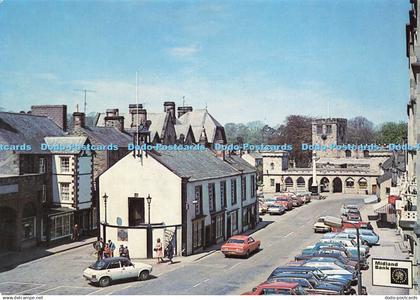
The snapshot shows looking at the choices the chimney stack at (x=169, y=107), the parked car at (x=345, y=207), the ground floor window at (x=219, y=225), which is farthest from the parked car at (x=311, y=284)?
the parked car at (x=345, y=207)

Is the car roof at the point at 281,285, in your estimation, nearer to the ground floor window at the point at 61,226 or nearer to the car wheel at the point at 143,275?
the car wheel at the point at 143,275

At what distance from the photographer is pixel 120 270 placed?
13.3 m

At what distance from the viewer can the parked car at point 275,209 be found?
2145 centimetres

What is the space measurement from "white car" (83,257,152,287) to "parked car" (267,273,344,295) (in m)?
3.38

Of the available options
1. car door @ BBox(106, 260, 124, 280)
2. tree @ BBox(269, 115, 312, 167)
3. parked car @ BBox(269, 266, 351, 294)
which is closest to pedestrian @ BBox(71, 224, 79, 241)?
car door @ BBox(106, 260, 124, 280)

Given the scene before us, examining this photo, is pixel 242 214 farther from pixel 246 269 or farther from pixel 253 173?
pixel 246 269

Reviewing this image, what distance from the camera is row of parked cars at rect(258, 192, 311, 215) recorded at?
70.8 ft

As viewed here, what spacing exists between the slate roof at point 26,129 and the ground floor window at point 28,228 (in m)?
2.32

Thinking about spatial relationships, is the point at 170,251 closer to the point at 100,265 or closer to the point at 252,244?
the point at 252,244

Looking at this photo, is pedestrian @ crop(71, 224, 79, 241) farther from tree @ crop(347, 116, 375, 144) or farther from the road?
tree @ crop(347, 116, 375, 144)

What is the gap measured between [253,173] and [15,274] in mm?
8909

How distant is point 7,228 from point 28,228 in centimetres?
110

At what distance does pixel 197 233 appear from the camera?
52.9 ft

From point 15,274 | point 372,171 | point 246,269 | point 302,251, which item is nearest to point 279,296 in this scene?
point 246,269
